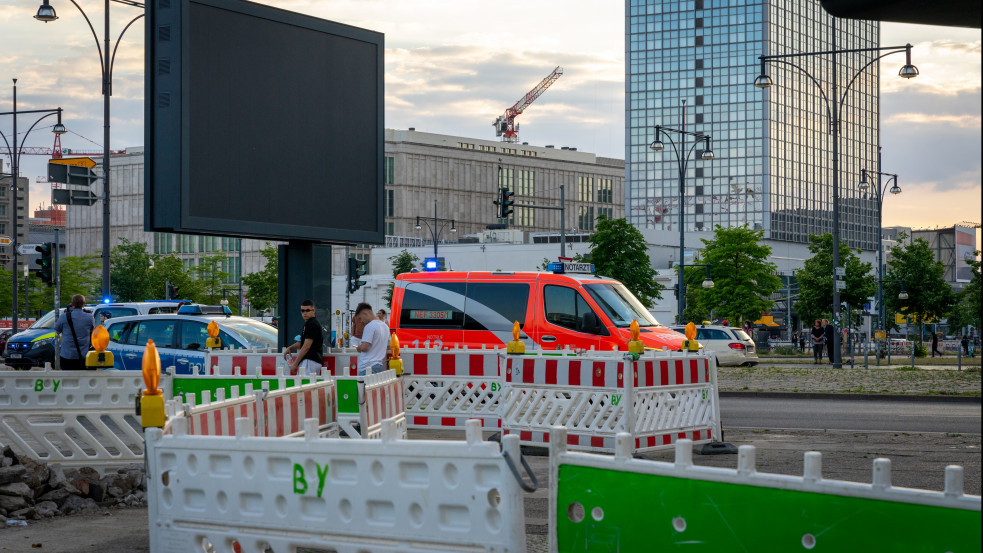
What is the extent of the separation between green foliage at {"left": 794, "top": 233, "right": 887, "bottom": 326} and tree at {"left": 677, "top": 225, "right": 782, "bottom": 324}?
82.1 inches

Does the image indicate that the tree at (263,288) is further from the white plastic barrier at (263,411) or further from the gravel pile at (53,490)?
the white plastic barrier at (263,411)

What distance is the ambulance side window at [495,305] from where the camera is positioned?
17.6 metres

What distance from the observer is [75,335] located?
647 inches

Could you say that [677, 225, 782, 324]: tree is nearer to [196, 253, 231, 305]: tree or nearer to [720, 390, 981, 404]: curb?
[720, 390, 981, 404]: curb

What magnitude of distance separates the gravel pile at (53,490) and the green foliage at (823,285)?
5660 cm

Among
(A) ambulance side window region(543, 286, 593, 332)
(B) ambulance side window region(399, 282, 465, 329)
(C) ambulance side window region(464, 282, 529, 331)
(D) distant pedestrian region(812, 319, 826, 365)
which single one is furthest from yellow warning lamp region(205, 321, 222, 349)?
(D) distant pedestrian region(812, 319, 826, 365)

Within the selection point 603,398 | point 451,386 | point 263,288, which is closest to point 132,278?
point 263,288

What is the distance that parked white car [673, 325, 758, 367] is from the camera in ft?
133

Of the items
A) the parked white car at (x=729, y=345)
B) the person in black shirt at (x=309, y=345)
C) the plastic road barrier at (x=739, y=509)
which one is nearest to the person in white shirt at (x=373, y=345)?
the person in black shirt at (x=309, y=345)

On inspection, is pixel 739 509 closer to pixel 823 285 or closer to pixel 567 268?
pixel 567 268

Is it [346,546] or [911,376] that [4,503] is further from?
[911,376]

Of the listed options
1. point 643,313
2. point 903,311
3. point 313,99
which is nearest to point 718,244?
point 903,311

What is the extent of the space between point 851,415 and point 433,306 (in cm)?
678

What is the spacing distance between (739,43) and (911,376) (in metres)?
107
